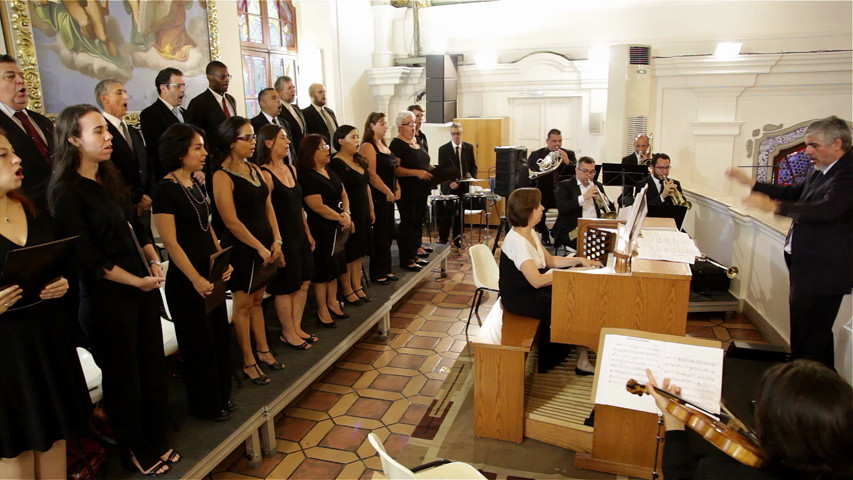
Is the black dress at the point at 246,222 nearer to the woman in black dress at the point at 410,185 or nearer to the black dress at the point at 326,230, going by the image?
the black dress at the point at 326,230

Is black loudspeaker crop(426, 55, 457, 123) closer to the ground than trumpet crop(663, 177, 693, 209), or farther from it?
farther from it

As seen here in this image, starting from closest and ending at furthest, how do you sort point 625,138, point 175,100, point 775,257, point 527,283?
1. point 527,283
2. point 175,100
3. point 775,257
4. point 625,138

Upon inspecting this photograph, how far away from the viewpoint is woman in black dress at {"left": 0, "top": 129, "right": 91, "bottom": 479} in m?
2.20

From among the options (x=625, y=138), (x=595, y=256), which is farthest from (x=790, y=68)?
(x=595, y=256)

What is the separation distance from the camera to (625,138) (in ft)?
26.8

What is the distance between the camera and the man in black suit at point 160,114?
4212mm

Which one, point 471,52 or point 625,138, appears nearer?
point 625,138

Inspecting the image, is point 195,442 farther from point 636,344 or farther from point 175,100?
point 175,100

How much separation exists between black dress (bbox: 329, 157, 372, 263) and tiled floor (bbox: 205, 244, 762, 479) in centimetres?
77

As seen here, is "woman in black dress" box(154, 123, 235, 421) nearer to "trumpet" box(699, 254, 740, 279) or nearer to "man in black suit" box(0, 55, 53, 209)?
"man in black suit" box(0, 55, 53, 209)

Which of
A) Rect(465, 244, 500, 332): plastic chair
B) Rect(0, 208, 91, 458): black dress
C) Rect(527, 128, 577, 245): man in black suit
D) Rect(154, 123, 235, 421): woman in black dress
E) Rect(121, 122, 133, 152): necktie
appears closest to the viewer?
Rect(0, 208, 91, 458): black dress

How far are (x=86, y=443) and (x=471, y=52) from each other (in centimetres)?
769

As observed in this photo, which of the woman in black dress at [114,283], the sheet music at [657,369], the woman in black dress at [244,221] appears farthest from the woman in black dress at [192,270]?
the sheet music at [657,369]

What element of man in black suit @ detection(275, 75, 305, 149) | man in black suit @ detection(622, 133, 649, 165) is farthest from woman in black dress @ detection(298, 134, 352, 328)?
man in black suit @ detection(622, 133, 649, 165)
